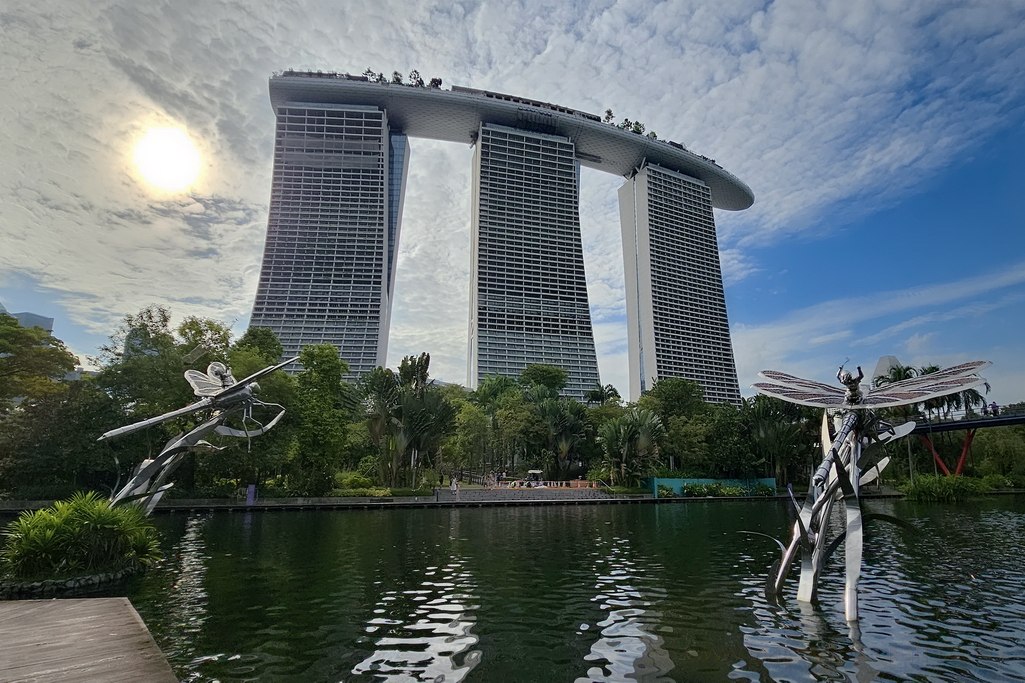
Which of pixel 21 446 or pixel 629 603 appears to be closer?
pixel 629 603

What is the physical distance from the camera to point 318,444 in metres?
41.5

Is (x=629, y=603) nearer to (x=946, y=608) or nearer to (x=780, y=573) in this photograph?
(x=780, y=573)

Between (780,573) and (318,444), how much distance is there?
3543cm

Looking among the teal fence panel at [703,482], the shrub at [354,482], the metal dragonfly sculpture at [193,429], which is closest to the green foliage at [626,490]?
the teal fence panel at [703,482]

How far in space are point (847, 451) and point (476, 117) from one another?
376ft

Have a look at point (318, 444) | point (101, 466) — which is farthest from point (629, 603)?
point (101, 466)

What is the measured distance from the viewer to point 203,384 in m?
19.7

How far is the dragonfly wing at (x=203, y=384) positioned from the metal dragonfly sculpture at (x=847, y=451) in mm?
16887

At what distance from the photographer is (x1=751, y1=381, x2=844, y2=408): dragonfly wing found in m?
13.0

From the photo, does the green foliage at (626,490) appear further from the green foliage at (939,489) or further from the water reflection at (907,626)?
the water reflection at (907,626)

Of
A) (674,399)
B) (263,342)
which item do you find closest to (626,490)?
(674,399)

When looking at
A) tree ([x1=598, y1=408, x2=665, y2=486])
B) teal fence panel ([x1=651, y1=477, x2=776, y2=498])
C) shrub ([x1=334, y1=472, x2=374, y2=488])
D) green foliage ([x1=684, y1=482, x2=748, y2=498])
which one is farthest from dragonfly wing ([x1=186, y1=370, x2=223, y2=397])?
green foliage ([x1=684, y1=482, x2=748, y2=498])

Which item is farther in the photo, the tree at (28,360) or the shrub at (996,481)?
the shrub at (996,481)

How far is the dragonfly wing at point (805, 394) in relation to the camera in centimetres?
1298
